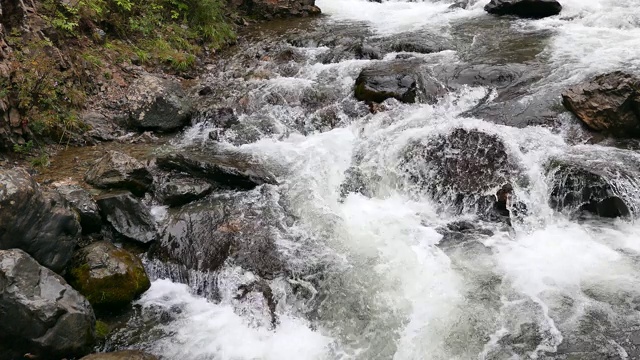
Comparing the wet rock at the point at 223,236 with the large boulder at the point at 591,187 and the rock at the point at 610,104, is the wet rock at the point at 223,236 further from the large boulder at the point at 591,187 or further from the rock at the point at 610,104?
the rock at the point at 610,104

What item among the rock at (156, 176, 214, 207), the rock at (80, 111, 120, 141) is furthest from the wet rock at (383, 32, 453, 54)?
the rock at (80, 111, 120, 141)

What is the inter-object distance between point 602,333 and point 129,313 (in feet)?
18.4

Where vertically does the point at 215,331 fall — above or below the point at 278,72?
below

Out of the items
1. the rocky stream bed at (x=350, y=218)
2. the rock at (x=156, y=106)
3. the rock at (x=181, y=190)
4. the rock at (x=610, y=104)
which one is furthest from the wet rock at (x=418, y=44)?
the rock at (x=181, y=190)

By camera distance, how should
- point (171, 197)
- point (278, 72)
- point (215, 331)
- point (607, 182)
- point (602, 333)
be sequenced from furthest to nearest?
point (278, 72)
point (171, 197)
point (607, 182)
point (215, 331)
point (602, 333)

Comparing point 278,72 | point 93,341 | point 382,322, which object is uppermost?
point 278,72

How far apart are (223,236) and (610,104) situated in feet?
22.5

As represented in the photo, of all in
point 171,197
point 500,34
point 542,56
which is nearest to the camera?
point 171,197

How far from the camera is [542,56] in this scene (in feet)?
36.9

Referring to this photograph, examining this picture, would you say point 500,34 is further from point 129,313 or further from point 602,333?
point 129,313

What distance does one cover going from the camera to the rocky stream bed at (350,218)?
550cm

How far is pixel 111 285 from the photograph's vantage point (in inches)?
232

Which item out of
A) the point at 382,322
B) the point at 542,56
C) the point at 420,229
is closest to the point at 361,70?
the point at 542,56

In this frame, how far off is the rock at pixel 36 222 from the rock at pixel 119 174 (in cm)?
132
